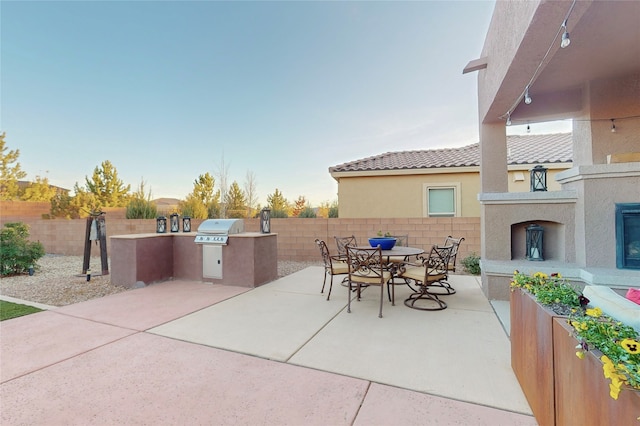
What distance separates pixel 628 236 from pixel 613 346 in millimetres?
3770

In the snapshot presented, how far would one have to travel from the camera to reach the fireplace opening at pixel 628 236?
352 cm

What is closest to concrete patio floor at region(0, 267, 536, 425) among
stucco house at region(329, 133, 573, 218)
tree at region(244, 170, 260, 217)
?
stucco house at region(329, 133, 573, 218)

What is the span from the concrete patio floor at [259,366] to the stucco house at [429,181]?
17.7ft

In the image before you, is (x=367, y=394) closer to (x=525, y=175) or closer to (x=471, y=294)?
(x=471, y=294)

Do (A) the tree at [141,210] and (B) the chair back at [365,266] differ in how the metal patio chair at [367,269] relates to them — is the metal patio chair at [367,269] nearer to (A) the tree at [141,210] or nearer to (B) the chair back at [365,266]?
(B) the chair back at [365,266]

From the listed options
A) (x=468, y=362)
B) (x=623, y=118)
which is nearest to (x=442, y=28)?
(x=623, y=118)

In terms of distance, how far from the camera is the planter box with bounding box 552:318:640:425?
95 cm

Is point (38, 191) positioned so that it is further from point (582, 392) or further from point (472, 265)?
point (582, 392)

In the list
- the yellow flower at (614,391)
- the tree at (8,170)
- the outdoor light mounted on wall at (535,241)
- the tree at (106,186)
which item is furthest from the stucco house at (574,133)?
the tree at (8,170)

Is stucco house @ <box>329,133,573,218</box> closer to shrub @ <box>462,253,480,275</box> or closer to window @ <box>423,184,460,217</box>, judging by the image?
window @ <box>423,184,460,217</box>

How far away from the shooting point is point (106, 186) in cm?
1897

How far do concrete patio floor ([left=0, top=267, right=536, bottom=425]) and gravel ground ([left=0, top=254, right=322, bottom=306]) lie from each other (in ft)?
2.98

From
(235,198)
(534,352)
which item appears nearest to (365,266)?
(534,352)

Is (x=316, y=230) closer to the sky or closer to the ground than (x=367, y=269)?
closer to the sky
